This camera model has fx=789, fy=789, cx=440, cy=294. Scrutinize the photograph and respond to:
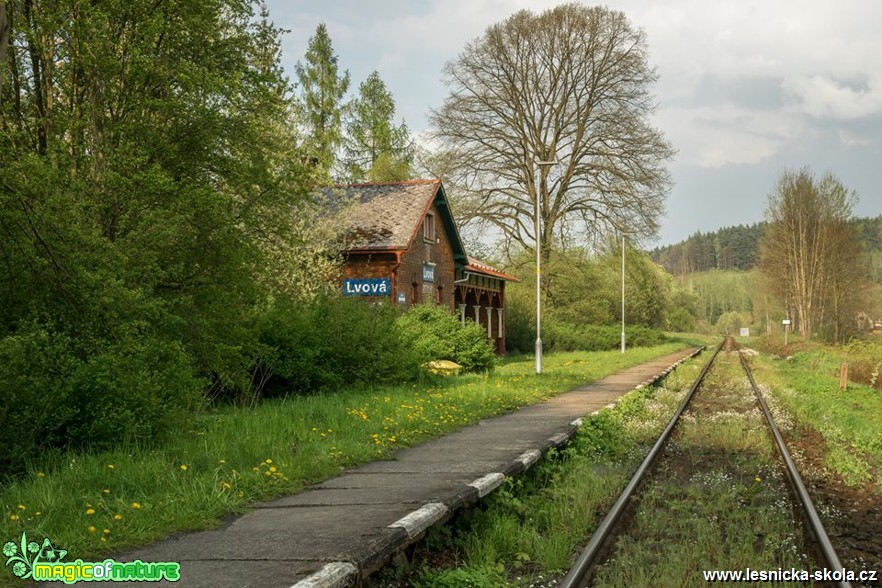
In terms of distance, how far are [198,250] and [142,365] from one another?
3420 millimetres

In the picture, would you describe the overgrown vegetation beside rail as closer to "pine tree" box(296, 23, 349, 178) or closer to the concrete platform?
the concrete platform

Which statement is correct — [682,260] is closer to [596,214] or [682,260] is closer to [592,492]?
[596,214]

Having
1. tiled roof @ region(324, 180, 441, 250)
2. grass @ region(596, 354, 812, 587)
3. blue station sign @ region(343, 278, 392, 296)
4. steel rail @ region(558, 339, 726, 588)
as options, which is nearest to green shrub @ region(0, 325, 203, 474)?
steel rail @ region(558, 339, 726, 588)

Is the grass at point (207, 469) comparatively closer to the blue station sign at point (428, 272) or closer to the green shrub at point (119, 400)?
the green shrub at point (119, 400)

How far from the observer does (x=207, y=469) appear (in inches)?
313

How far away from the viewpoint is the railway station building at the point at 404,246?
28.8 meters

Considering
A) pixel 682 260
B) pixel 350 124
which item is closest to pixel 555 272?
pixel 350 124

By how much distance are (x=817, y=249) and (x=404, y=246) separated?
32968 mm

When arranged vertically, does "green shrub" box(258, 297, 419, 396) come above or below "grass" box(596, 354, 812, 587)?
above

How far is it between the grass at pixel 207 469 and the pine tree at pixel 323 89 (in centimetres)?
3789

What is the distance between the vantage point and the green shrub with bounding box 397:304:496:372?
23.4m

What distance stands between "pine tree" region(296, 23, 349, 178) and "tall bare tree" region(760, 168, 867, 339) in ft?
95.6

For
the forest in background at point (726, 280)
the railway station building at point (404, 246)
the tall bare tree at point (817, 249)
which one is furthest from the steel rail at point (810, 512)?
the forest in background at point (726, 280)

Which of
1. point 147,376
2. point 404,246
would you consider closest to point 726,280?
point 404,246
